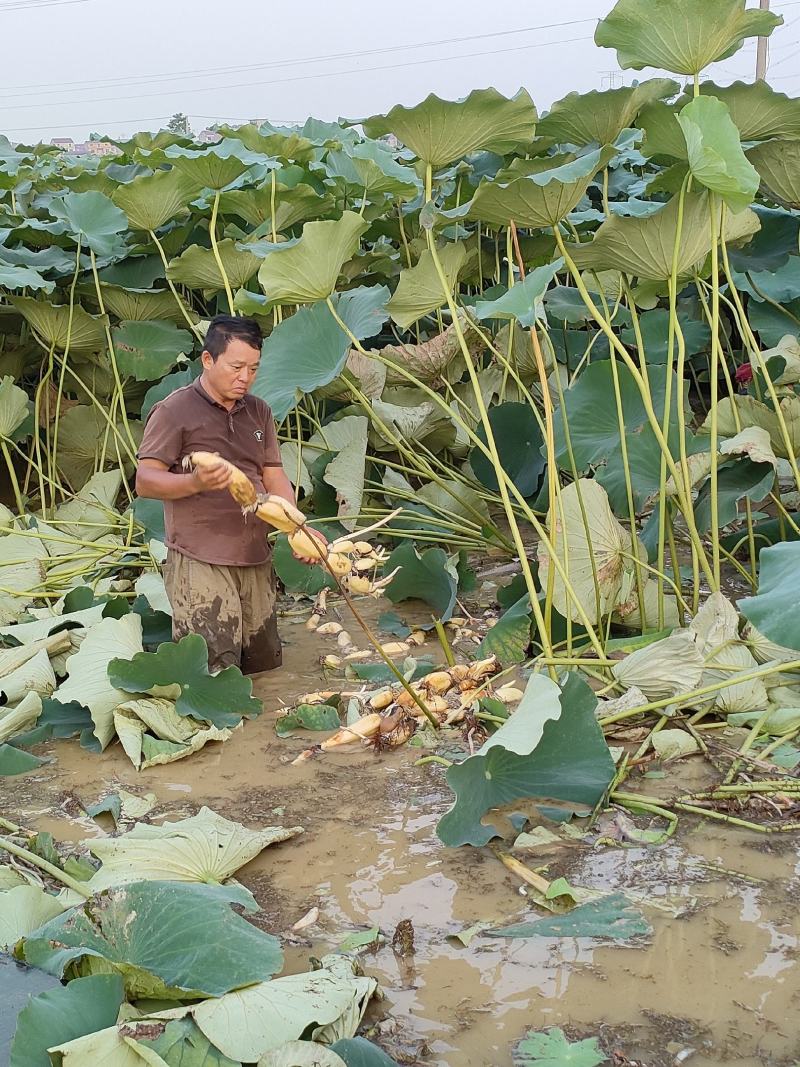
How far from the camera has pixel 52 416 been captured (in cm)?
525

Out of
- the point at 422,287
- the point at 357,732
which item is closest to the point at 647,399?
the point at 422,287

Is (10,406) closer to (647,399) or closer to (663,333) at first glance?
(663,333)

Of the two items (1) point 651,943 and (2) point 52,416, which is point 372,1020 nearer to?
(1) point 651,943

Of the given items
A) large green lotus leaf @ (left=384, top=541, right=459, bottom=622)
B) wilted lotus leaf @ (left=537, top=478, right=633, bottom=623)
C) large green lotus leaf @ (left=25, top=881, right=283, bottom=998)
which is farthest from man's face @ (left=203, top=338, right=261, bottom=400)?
large green lotus leaf @ (left=25, top=881, right=283, bottom=998)

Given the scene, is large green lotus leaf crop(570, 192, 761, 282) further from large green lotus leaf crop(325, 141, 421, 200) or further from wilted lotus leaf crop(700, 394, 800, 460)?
large green lotus leaf crop(325, 141, 421, 200)

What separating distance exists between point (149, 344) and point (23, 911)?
10.5ft

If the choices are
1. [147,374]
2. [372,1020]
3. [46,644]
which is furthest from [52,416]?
[372,1020]

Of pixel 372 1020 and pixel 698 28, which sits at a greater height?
pixel 698 28

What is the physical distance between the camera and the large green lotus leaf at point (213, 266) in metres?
4.18

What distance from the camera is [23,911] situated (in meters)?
1.88

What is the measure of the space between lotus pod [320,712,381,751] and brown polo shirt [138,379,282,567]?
2.22 feet

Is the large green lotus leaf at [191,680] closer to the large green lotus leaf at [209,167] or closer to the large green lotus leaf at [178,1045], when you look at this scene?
the large green lotus leaf at [178,1045]

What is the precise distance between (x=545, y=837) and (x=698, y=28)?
6.08ft

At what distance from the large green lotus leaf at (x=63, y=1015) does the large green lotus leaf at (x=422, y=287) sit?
2163mm
